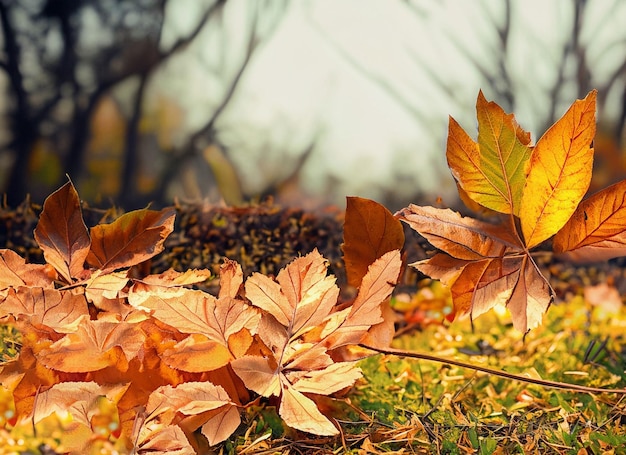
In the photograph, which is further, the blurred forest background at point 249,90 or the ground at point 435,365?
the blurred forest background at point 249,90

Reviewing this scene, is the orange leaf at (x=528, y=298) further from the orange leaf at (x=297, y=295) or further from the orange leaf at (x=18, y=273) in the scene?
the orange leaf at (x=18, y=273)

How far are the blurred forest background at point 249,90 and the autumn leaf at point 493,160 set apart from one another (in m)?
0.25

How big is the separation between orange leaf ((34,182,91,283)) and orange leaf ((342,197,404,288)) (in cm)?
16

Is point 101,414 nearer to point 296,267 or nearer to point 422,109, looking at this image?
point 296,267

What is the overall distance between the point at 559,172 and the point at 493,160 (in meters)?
0.04

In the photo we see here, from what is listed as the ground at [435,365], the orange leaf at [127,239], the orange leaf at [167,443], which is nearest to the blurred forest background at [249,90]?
the ground at [435,365]

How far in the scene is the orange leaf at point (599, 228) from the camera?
1.15ft

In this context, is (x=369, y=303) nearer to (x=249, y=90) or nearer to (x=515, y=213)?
(x=515, y=213)

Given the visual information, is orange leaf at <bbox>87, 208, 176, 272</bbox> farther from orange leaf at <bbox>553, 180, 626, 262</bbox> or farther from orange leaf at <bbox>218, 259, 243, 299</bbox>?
orange leaf at <bbox>553, 180, 626, 262</bbox>

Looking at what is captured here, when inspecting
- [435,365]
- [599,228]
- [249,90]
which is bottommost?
[435,365]

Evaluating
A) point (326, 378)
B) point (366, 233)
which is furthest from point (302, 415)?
point (366, 233)

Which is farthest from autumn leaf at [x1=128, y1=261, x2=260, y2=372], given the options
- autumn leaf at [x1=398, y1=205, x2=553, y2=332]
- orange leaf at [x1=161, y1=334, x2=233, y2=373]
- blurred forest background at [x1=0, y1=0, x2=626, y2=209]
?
blurred forest background at [x1=0, y1=0, x2=626, y2=209]

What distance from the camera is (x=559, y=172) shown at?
1.14 ft

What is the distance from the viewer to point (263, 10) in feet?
1.99
